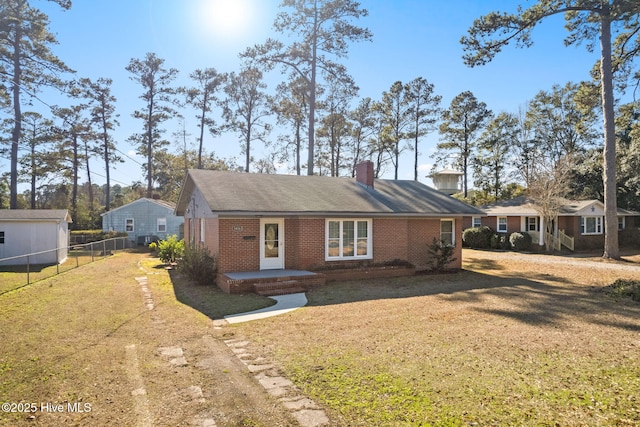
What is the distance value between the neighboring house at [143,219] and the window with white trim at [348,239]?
2100 cm

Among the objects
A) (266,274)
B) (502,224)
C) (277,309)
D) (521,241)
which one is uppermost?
(502,224)

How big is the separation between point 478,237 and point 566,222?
581 centimetres

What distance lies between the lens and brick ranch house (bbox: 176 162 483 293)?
490 inches

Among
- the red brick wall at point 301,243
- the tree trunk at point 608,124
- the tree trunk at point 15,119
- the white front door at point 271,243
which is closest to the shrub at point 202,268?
the white front door at point 271,243

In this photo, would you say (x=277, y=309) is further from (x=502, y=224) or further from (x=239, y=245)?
(x=502, y=224)

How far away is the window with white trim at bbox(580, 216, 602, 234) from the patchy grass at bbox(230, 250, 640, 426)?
1783 cm

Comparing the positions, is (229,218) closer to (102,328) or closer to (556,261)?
(102,328)

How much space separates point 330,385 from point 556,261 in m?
18.9

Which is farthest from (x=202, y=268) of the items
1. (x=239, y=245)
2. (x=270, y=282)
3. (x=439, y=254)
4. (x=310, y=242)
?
(x=439, y=254)

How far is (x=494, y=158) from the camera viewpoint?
39.0 metres

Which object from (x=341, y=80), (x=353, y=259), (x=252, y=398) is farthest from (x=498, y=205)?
(x=252, y=398)

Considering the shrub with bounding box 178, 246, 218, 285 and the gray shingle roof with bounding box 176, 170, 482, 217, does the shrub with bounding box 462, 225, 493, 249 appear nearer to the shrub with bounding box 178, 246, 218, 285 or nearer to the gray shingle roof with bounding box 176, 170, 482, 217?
the gray shingle roof with bounding box 176, 170, 482, 217

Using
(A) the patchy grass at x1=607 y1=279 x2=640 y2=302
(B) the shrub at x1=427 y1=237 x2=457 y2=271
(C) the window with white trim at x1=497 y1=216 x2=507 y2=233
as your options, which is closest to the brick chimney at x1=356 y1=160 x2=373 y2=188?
(B) the shrub at x1=427 y1=237 x2=457 y2=271

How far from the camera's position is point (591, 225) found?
86.6 feet
